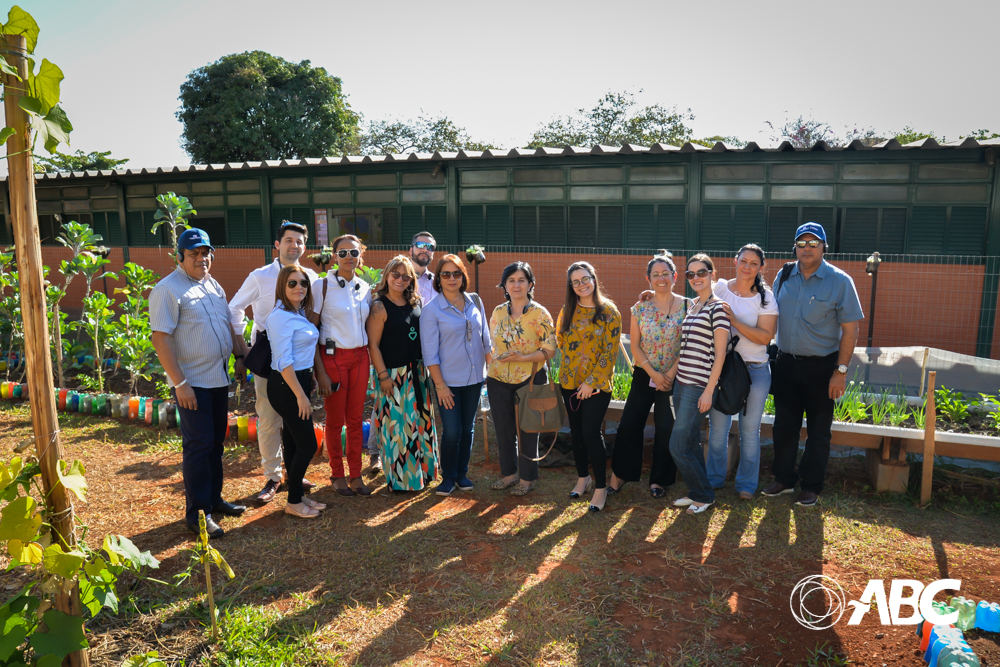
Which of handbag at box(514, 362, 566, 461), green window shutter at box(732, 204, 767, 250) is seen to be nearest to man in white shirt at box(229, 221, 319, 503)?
handbag at box(514, 362, 566, 461)

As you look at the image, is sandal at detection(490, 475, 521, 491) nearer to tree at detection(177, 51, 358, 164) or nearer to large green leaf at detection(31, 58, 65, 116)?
large green leaf at detection(31, 58, 65, 116)

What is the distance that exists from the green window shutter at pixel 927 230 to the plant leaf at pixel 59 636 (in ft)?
32.7

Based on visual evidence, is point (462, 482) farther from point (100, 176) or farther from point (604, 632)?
point (100, 176)

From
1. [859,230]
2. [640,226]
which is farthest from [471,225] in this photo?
[859,230]

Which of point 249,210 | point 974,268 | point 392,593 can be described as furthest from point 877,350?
point 249,210

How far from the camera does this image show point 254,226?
12.8 m

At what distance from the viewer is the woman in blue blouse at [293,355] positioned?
13.1ft

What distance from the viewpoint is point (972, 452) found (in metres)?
4.66

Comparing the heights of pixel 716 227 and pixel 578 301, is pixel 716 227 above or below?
above

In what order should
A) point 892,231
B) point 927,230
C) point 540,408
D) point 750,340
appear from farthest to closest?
1. point 892,231
2. point 927,230
3. point 540,408
4. point 750,340

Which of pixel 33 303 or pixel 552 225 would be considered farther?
pixel 552 225

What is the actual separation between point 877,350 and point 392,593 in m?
5.12

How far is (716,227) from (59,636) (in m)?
9.19

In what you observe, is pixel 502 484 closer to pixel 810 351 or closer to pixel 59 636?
pixel 810 351
